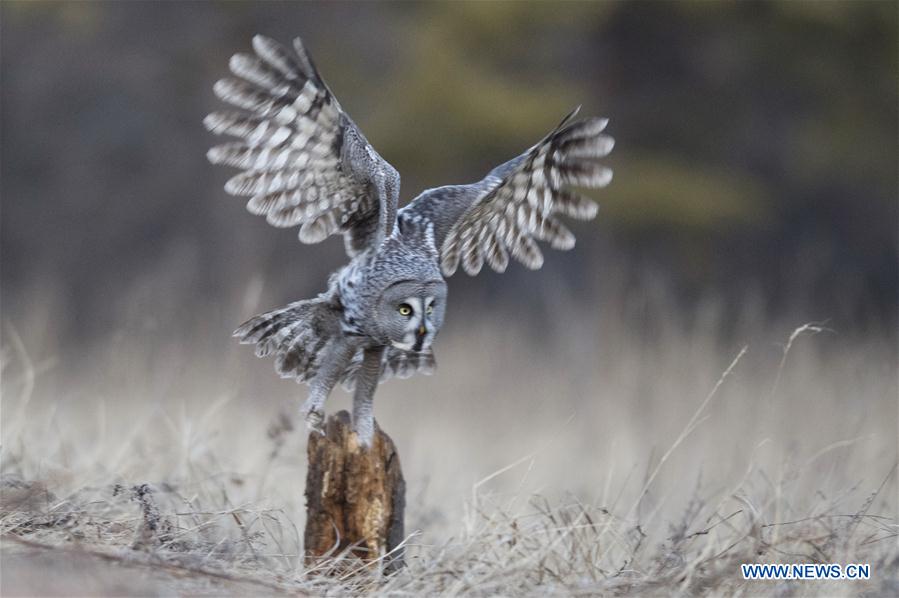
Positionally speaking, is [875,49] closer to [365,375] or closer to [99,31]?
[99,31]

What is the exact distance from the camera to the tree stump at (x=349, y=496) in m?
4.56

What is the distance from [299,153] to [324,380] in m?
0.92

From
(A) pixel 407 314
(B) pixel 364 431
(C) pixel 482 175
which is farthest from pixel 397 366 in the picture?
(C) pixel 482 175

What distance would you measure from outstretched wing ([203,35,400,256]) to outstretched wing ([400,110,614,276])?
406mm

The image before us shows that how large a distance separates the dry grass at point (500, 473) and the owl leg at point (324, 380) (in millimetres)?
405

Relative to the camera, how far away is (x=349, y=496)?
4.57 m

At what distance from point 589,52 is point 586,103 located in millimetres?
988

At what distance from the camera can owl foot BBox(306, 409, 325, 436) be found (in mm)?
4605

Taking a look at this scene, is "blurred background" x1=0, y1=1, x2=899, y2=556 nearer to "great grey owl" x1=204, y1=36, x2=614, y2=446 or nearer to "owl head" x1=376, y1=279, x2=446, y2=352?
"great grey owl" x1=204, y1=36, x2=614, y2=446

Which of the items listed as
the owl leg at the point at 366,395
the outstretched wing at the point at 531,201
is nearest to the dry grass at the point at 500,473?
the owl leg at the point at 366,395

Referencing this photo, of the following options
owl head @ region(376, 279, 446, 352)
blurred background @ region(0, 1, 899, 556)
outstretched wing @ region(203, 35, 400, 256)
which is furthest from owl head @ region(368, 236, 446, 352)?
blurred background @ region(0, 1, 899, 556)

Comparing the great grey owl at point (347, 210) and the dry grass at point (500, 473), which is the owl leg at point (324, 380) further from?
the dry grass at point (500, 473)

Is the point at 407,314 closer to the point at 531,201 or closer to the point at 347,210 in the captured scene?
the point at 347,210

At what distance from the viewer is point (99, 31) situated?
17.5 meters
